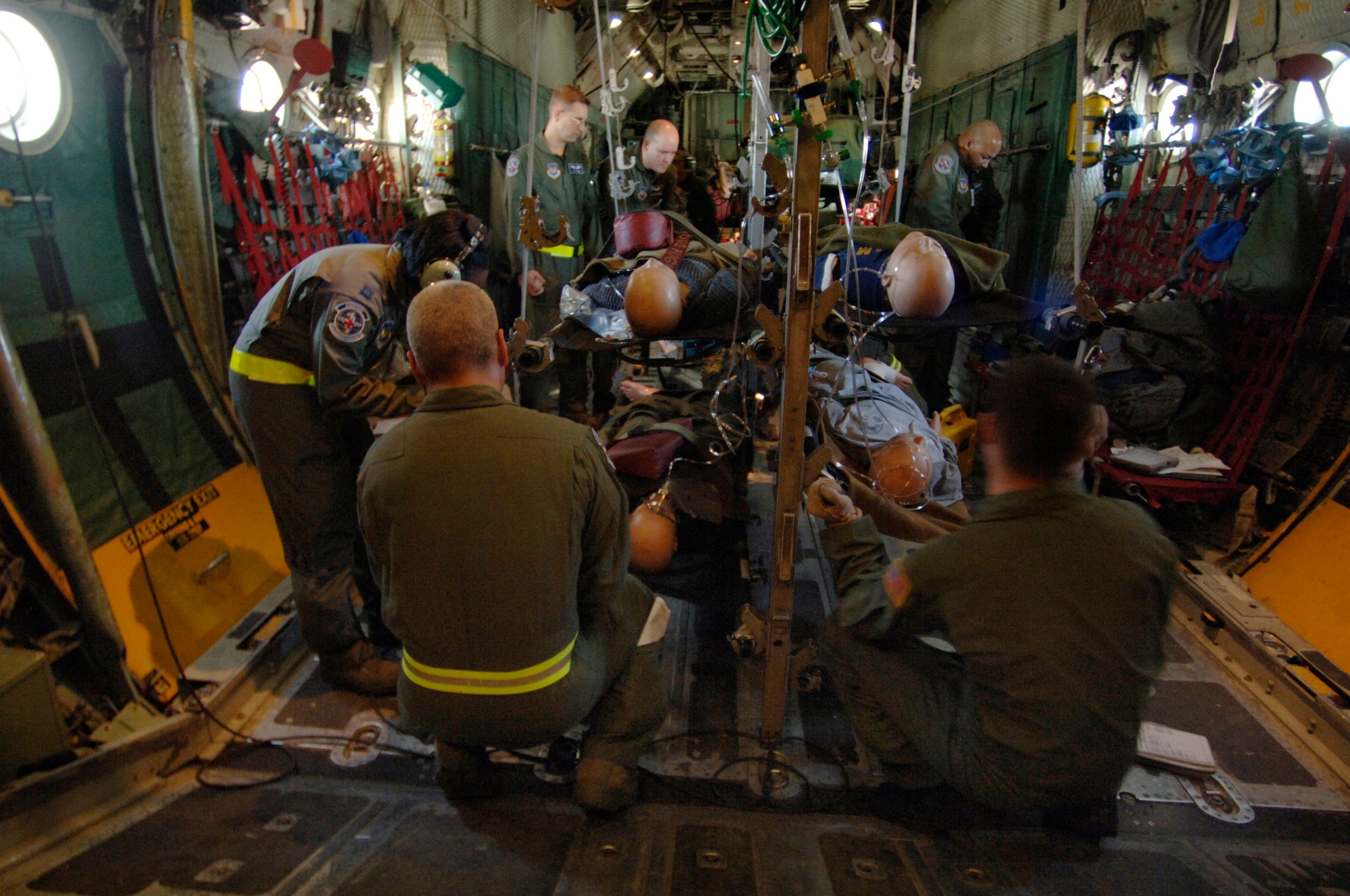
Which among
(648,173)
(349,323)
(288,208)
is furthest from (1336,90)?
(288,208)

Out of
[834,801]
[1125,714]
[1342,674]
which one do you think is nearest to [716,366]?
[834,801]

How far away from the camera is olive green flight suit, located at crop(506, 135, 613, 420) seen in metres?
4.87

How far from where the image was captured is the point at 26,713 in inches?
79.0

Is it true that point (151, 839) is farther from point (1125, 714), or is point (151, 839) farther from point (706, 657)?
point (1125, 714)

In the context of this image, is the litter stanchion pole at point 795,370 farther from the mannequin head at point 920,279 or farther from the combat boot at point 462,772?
the combat boot at point 462,772

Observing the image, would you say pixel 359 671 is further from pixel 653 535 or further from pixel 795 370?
pixel 795 370

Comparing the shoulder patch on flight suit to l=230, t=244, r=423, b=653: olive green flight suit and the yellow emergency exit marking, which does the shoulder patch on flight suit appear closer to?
l=230, t=244, r=423, b=653: olive green flight suit

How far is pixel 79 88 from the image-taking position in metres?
3.02

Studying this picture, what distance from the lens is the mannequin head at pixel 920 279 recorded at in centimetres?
247

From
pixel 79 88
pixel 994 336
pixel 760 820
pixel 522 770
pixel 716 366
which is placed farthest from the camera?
pixel 994 336

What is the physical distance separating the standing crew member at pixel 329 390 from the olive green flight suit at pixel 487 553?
2.61 feet

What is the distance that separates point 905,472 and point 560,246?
3703 mm

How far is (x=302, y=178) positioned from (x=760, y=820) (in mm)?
4764

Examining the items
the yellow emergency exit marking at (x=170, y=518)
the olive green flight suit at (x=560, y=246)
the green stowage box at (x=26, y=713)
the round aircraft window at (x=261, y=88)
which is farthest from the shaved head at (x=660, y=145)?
the green stowage box at (x=26, y=713)
